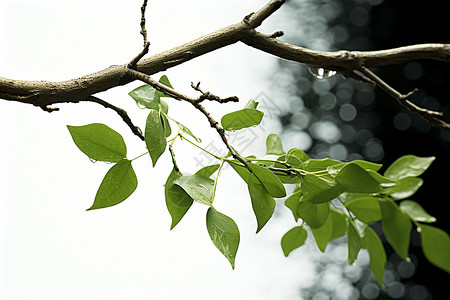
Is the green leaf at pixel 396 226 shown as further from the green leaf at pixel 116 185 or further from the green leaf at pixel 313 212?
the green leaf at pixel 116 185

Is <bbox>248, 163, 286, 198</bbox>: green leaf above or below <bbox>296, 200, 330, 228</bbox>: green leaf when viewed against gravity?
above

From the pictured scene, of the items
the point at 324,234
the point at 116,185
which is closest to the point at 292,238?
the point at 324,234

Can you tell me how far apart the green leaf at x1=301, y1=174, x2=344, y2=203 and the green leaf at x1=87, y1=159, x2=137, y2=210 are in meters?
0.09

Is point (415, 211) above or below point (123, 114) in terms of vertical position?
below

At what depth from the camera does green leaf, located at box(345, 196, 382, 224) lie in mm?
275

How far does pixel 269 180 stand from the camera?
255 mm

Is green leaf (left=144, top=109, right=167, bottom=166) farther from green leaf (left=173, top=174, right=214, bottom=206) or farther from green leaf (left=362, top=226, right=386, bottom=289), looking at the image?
green leaf (left=362, top=226, right=386, bottom=289)

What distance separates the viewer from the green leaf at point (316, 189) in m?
0.25

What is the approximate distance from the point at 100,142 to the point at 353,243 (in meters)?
0.16

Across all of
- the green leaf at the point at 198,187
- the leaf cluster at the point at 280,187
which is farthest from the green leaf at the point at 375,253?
the green leaf at the point at 198,187

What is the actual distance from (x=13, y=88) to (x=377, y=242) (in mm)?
216

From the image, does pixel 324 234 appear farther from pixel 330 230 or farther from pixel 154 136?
pixel 154 136

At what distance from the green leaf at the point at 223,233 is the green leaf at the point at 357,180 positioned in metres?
0.06

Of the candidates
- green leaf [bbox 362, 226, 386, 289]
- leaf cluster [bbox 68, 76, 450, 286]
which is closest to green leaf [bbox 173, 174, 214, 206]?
leaf cluster [bbox 68, 76, 450, 286]
